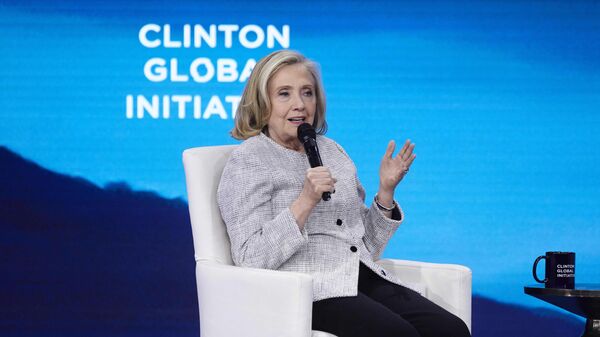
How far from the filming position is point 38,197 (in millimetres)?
4035

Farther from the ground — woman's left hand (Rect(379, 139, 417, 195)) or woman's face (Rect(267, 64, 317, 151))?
woman's face (Rect(267, 64, 317, 151))

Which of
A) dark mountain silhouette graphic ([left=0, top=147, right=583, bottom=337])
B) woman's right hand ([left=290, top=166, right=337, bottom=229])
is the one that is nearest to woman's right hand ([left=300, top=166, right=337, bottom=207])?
woman's right hand ([left=290, top=166, right=337, bottom=229])

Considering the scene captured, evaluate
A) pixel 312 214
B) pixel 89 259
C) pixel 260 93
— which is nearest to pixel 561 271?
pixel 312 214

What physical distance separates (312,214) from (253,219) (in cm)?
20

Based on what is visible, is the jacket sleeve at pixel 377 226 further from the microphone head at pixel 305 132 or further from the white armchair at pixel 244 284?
the microphone head at pixel 305 132

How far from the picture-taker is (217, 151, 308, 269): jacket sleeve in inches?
89.5

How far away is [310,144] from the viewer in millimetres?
2367

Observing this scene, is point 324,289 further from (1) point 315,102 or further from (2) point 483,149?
(2) point 483,149

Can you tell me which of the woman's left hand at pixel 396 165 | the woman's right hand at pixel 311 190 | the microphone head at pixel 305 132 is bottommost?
the woman's right hand at pixel 311 190

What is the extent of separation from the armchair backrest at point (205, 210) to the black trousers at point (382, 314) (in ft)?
1.13

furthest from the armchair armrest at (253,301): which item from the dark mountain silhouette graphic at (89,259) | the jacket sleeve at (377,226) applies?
the dark mountain silhouette graphic at (89,259)

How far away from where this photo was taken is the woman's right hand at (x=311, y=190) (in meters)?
2.23

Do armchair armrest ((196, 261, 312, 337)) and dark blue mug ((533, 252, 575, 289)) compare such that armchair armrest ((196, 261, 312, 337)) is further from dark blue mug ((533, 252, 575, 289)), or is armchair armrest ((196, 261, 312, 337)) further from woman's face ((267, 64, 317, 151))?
dark blue mug ((533, 252, 575, 289))

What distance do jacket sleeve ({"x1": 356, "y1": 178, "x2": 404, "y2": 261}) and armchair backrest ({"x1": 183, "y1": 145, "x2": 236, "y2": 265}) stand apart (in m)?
0.43
